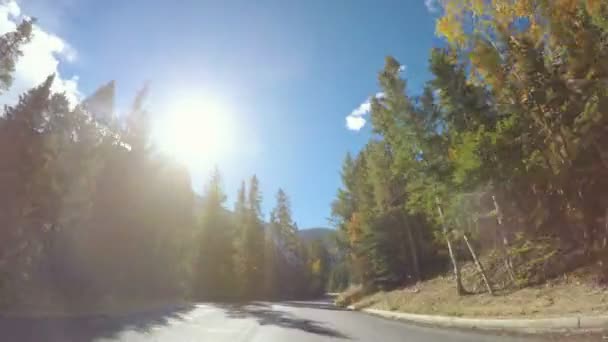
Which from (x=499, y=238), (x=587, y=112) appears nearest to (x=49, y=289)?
(x=499, y=238)

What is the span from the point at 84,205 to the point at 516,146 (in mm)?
22209

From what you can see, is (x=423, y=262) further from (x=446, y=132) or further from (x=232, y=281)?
(x=232, y=281)

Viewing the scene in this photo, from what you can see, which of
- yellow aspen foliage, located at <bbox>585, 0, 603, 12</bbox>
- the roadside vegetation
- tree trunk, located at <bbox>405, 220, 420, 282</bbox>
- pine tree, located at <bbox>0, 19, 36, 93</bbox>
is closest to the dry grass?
the roadside vegetation

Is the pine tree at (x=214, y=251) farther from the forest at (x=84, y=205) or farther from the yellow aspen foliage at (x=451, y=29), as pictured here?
the yellow aspen foliage at (x=451, y=29)

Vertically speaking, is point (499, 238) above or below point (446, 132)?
below

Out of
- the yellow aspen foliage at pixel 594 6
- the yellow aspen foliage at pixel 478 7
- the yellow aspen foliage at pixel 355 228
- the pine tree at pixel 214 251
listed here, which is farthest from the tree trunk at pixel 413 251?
the pine tree at pixel 214 251

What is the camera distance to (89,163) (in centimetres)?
2220

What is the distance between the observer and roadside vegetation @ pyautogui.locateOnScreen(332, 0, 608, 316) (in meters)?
14.1

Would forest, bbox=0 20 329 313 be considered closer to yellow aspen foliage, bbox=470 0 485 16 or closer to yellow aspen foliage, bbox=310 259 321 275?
yellow aspen foliage, bbox=470 0 485 16

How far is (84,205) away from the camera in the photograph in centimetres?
2169

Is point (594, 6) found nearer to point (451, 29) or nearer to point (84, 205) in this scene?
point (451, 29)

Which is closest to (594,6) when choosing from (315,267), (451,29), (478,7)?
(478,7)

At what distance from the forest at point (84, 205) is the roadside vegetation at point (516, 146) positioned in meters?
17.8

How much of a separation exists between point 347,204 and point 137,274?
963 inches
